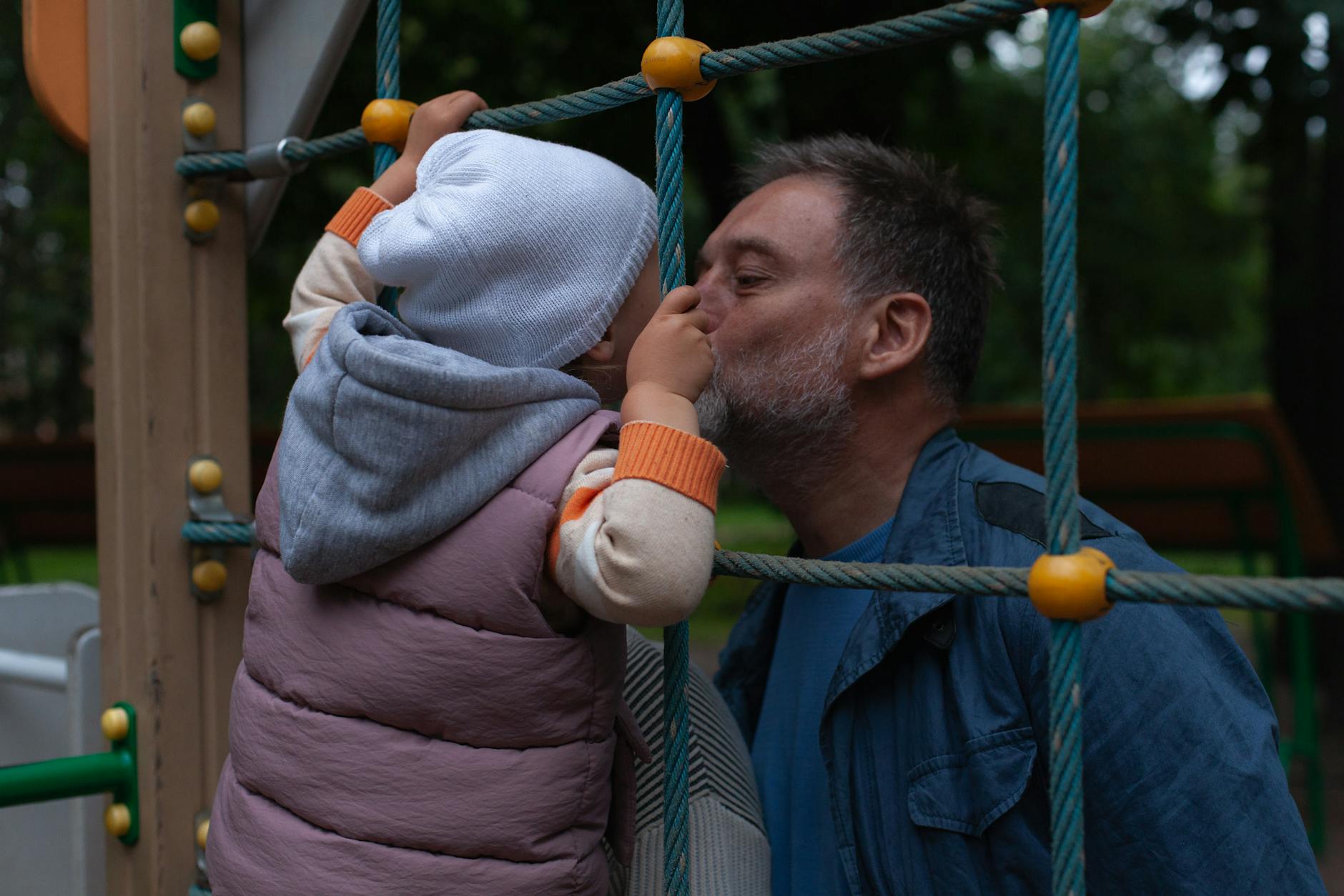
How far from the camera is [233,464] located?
1872 mm

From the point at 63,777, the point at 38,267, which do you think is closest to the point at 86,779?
the point at 63,777

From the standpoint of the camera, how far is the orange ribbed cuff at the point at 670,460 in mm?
1117

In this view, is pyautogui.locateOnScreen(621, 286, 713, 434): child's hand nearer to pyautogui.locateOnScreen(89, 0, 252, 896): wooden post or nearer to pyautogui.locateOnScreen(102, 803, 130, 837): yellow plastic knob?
pyautogui.locateOnScreen(89, 0, 252, 896): wooden post

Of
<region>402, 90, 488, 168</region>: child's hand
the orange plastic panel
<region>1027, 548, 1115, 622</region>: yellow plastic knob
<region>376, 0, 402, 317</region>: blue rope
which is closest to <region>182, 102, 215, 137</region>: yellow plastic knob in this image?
the orange plastic panel

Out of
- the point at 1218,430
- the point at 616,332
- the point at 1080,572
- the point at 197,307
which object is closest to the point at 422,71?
the point at 1218,430

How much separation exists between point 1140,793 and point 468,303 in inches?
36.9

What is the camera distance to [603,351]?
1335 millimetres

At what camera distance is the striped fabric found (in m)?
1.39

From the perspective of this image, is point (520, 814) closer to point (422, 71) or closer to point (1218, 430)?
point (1218, 430)

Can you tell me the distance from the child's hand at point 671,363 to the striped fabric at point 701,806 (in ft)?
1.31

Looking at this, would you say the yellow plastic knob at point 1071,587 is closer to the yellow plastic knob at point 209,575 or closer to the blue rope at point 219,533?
the blue rope at point 219,533

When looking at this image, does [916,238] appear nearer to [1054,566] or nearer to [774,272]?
[774,272]

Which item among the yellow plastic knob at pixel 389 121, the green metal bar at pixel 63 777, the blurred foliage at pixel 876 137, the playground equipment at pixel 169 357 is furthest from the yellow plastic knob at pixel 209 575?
the blurred foliage at pixel 876 137

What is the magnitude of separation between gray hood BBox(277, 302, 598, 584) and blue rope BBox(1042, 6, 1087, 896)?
465mm
